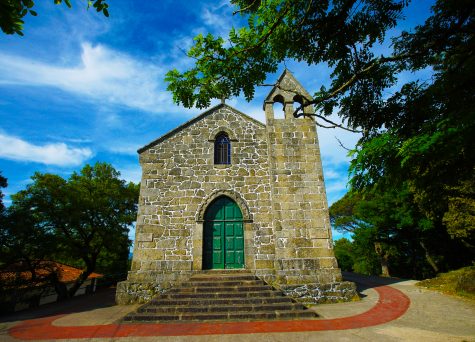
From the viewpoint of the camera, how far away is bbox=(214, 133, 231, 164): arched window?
11.9 m

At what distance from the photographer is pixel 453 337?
18.1 ft

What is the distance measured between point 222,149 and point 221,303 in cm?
653

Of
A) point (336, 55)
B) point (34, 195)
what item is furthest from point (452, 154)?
point (34, 195)

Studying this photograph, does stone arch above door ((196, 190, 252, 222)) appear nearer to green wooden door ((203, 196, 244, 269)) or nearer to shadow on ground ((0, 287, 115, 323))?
green wooden door ((203, 196, 244, 269))

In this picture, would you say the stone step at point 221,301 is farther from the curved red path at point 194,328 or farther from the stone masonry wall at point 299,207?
the stone masonry wall at point 299,207

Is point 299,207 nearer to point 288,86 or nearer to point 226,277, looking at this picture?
point 226,277

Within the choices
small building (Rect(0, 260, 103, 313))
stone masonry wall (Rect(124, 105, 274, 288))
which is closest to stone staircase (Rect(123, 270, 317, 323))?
stone masonry wall (Rect(124, 105, 274, 288))

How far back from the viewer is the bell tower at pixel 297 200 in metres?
9.70

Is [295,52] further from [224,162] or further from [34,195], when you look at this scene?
[34,195]

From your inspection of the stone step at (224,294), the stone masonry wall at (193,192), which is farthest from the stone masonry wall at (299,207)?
the stone step at (224,294)

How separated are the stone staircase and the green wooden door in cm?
101

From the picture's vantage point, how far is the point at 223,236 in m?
10.8

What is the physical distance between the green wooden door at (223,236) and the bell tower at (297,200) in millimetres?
1614

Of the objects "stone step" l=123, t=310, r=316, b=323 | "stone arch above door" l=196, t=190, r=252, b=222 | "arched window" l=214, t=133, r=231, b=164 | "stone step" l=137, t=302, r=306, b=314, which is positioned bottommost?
"stone step" l=123, t=310, r=316, b=323
